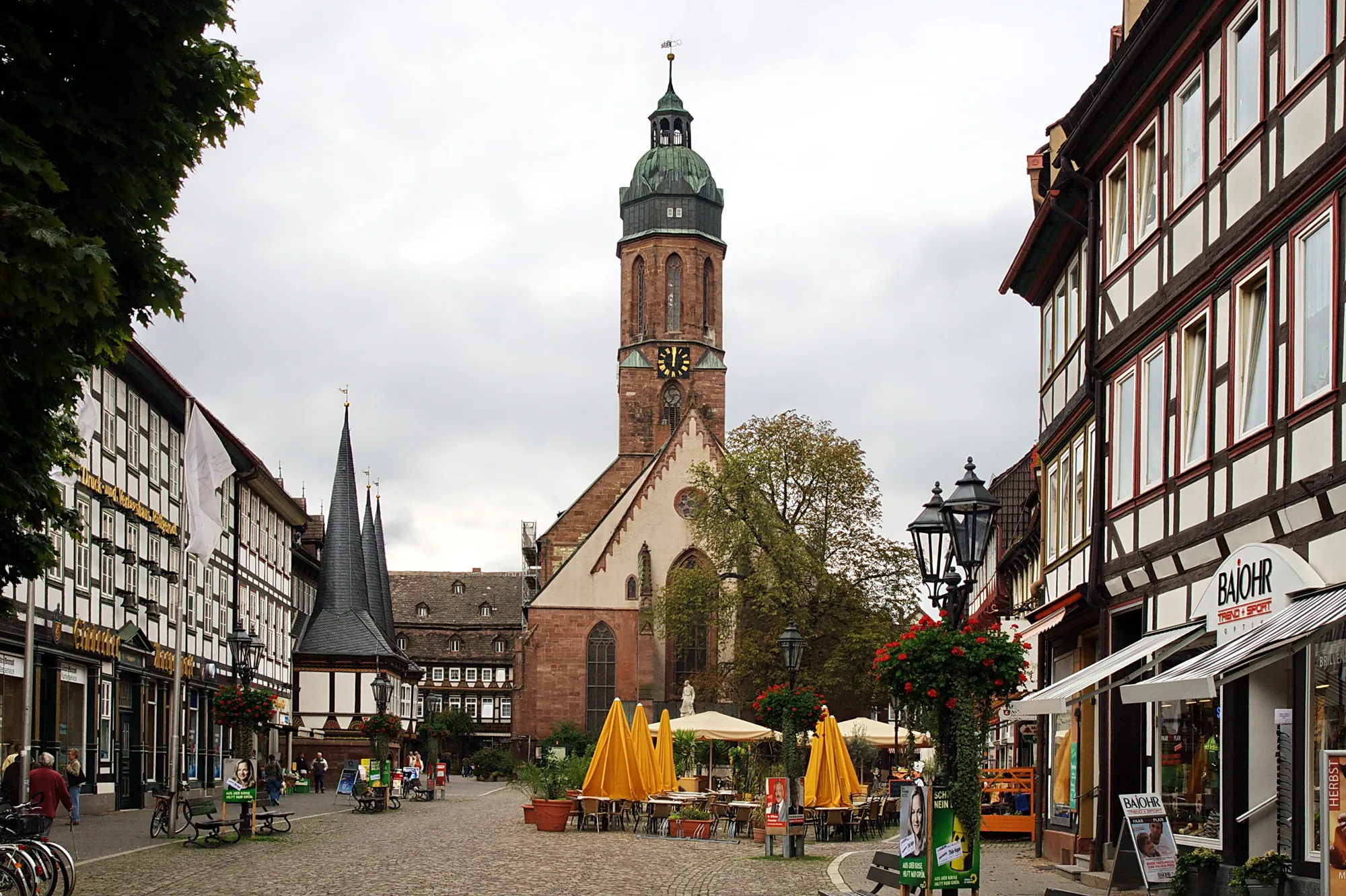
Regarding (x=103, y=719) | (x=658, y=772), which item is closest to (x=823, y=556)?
(x=658, y=772)

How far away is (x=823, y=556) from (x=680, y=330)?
1364 inches

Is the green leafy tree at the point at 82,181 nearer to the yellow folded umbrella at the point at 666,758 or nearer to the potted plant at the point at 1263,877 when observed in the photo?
the potted plant at the point at 1263,877

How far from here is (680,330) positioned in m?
90.7

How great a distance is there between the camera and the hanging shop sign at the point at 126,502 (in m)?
34.2

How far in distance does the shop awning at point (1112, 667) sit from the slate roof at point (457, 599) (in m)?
93.5

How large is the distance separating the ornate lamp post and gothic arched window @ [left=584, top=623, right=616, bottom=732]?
48504mm

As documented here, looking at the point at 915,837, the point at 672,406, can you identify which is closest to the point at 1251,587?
the point at 915,837

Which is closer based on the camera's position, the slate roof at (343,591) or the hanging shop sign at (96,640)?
the hanging shop sign at (96,640)

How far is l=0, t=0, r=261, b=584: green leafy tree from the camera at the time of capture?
32.7 ft

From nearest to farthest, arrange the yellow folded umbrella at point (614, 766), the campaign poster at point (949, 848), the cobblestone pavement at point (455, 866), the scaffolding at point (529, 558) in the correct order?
the campaign poster at point (949, 848) < the cobblestone pavement at point (455, 866) < the yellow folded umbrella at point (614, 766) < the scaffolding at point (529, 558)

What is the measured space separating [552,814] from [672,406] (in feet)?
192

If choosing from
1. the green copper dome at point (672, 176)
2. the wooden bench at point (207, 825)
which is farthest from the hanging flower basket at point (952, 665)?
the green copper dome at point (672, 176)

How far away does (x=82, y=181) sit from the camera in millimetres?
11477

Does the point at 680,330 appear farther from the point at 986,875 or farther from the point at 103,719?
the point at 986,875
